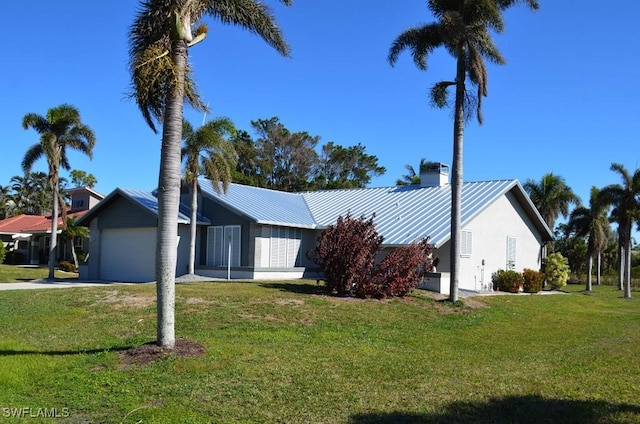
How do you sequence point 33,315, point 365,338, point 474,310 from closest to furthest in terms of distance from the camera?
point 365,338 → point 33,315 → point 474,310

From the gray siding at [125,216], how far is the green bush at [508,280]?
16.0 meters

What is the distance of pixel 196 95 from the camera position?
427 inches

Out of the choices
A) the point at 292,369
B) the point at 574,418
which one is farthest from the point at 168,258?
the point at 574,418

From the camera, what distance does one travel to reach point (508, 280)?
90.5ft

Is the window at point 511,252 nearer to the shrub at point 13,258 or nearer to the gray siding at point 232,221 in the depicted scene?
the gray siding at point 232,221

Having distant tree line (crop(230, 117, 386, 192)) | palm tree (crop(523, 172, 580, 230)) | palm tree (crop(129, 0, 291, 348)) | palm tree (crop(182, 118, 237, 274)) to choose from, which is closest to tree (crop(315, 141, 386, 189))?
distant tree line (crop(230, 117, 386, 192))

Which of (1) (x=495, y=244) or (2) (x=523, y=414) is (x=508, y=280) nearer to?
(1) (x=495, y=244)

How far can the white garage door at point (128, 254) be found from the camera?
1067 inches

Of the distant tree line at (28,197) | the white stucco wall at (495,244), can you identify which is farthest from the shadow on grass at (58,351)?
the distant tree line at (28,197)

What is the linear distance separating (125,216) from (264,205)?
657 cm

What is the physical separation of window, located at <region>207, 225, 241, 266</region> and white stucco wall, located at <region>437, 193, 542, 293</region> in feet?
29.2

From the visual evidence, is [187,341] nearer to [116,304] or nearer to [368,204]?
[116,304]

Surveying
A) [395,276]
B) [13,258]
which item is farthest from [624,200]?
[13,258]

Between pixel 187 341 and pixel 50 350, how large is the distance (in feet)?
7.90
